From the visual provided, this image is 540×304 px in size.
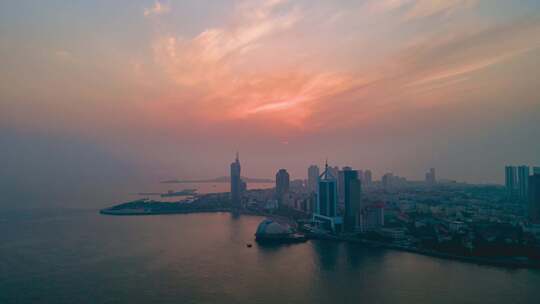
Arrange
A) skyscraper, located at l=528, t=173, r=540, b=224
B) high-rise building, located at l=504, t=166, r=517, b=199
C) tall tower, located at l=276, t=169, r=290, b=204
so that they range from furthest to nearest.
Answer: tall tower, located at l=276, t=169, r=290, b=204
high-rise building, located at l=504, t=166, r=517, b=199
skyscraper, located at l=528, t=173, r=540, b=224

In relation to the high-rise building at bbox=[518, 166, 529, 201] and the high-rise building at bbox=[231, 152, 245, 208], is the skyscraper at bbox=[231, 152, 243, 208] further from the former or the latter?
the high-rise building at bbox=[518, 166, 529, 201]

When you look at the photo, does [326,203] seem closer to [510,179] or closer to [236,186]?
[236,186]

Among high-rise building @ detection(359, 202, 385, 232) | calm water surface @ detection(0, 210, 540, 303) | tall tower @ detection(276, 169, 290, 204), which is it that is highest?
tall tower @ detection(276, 169, 290, 204)

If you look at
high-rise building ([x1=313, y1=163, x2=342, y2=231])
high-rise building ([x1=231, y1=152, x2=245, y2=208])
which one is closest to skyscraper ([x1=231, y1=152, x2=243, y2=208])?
high-rise building ([x1=231, y1=152, x2=245, y2=208])

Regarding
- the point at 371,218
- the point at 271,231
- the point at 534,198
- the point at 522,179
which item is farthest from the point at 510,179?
the point at 271,231

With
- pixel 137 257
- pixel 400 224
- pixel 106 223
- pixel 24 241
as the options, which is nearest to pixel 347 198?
pixel 400 224

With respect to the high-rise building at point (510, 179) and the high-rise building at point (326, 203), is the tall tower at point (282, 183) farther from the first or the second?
the high-rise building at point (510, 179)

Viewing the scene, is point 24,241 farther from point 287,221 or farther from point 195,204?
point 195,204
